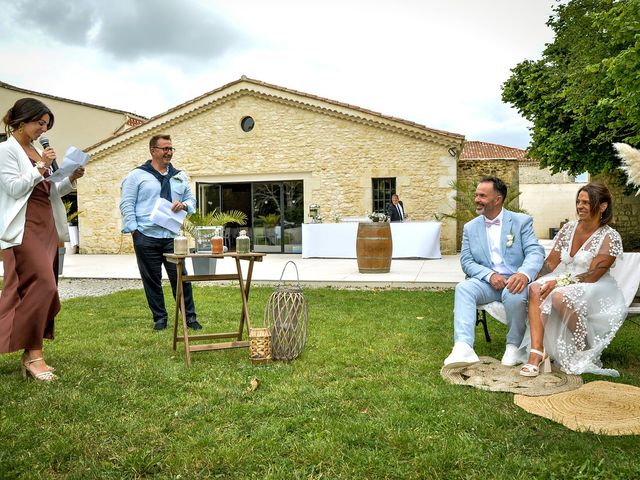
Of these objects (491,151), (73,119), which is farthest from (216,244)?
(491,151)

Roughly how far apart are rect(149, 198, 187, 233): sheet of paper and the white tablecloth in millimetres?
8585

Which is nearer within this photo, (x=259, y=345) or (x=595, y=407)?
(x=595, y=407)

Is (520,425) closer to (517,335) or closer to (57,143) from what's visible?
(517,335)

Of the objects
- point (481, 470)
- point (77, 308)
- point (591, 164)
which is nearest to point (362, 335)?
point (481, 470)

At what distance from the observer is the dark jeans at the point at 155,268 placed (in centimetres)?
538

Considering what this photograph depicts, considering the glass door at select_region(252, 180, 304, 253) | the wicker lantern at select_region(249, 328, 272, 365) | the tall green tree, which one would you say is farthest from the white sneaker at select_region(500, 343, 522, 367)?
the glass door at select_region(252, 180, 304, 253)

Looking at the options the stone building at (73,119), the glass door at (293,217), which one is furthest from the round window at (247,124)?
the stone building at (73,119)

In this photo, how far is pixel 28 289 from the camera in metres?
3.74

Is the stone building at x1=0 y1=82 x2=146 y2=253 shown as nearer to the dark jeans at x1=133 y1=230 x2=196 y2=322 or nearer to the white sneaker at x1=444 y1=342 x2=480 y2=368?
the dark jeans at x1=133 y1=230 x2=196 y2=322

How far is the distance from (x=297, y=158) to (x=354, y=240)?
413cm

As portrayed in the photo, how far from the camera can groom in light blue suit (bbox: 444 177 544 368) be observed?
4062 mm

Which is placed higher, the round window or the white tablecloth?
the round window

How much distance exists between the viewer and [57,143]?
970 inches

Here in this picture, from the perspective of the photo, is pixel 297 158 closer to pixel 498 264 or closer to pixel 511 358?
pixel 498 264
